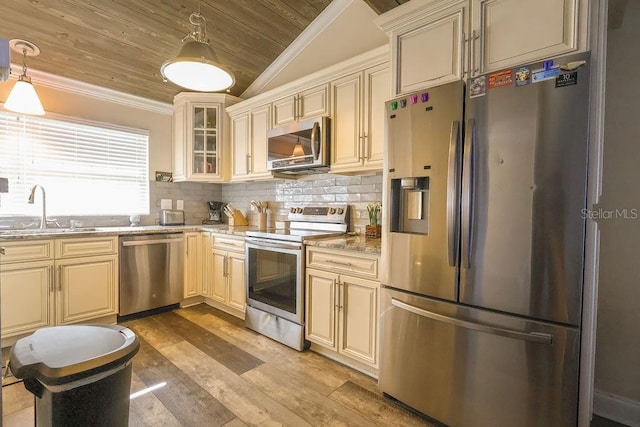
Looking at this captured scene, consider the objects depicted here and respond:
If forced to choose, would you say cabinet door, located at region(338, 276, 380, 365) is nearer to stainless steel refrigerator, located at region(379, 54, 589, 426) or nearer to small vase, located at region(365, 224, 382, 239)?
stainless steel refrigerator, located at region(379, 54, 589, 426)

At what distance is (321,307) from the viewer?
7.80 feet

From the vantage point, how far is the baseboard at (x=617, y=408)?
172cm

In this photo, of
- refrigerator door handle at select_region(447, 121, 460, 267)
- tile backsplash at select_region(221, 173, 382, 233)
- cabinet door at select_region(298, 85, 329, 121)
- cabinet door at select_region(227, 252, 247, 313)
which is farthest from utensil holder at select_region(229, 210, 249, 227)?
refrigerator door handle at select_region(447, 121, 460, 267)

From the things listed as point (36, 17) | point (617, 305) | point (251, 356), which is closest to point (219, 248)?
point (251, 356)

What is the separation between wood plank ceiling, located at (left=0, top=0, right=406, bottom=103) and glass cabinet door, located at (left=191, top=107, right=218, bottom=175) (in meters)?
0.53

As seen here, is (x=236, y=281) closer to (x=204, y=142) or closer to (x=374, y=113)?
(x=204, y=142)

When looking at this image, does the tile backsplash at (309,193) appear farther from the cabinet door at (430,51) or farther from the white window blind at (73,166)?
the white window blind at (73,166)

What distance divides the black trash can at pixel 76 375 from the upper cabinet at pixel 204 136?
2.59 meters

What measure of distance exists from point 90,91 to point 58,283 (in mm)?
1975

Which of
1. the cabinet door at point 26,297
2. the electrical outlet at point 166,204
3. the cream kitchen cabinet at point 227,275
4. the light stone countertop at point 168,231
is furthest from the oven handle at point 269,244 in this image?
the cabinet door at point 26,297

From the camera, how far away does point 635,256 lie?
175cm

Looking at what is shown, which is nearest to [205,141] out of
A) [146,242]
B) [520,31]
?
[146,242]

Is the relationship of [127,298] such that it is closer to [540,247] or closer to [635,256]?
[540,247]

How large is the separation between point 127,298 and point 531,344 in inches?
129
